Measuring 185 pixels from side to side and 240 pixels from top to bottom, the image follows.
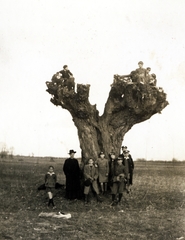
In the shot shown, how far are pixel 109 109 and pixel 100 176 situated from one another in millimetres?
2863

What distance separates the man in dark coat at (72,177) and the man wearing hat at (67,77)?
9.00 ft

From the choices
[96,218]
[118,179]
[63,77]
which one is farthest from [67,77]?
[96,218]

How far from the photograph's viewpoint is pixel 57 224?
8820 millimetres

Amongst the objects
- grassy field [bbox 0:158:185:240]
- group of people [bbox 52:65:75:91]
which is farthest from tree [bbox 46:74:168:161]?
grassy field [bbox 0:158:185:240]

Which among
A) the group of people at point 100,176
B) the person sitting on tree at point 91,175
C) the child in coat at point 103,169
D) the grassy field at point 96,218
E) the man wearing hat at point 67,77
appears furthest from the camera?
the man wearing hat at point 67,77

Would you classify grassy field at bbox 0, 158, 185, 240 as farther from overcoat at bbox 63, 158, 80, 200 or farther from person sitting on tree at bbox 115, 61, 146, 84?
person sitting on tree at bbox 115, 61, 146, 84

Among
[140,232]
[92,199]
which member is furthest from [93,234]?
[92,199]

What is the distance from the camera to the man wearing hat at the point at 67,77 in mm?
12773

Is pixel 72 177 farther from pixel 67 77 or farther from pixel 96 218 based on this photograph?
pixel 67 77

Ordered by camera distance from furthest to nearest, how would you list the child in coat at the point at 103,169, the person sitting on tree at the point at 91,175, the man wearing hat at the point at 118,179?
the child in coat at the point at 103,169 → the person sitting on tree at the point at 91,175 → the man wearing hat at the point at 118,179

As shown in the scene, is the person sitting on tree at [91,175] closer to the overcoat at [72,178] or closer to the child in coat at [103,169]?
the child in coat at [103,169]

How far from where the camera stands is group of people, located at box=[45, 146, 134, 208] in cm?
1207

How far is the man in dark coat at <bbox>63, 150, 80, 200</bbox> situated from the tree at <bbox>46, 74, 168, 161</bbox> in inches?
23.1

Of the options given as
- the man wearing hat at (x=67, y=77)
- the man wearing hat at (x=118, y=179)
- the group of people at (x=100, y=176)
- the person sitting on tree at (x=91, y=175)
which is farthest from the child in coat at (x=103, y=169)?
the man wearing hat at (x=67, y=77)
